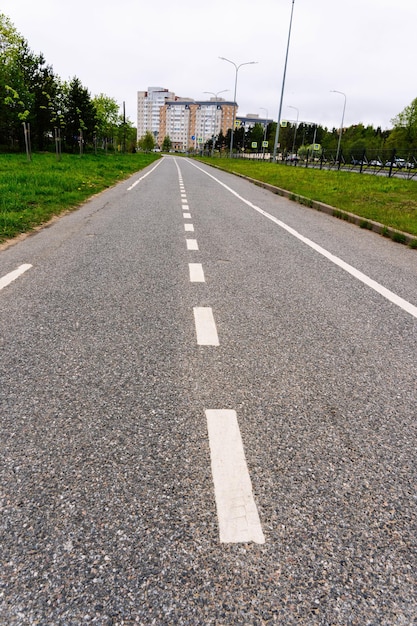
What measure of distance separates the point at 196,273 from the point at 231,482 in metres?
3.93

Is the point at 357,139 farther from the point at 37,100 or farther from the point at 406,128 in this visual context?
the point at 37,100

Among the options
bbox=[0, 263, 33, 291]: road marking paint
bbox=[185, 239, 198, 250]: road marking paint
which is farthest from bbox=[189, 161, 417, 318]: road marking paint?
bbox=[0, 263, 33, 291]: road marking paint

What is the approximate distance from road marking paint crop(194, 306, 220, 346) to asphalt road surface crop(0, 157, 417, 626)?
23 millimetres

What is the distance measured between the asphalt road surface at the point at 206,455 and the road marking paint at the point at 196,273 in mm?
288

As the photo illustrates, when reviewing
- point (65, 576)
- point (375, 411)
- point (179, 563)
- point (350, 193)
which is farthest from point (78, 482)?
point (350, 193)

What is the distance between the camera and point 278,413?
271 centimetres

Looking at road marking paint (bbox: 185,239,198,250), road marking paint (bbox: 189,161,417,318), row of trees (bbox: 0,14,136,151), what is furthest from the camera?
row of trees (bbox: 0,14,136,151)

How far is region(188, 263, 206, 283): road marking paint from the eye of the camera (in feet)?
18.1

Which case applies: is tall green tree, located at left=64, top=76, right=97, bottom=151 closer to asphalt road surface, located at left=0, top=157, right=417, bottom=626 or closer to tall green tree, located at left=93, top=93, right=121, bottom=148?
tall green tree, located at left=93, top=93, right=121, bottom=148

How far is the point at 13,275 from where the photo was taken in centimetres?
549

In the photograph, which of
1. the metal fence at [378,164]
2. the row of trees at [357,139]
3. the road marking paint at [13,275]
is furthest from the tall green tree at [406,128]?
the road marking paint at [13,275]

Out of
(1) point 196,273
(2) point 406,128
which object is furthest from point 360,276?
(2) point 406,128

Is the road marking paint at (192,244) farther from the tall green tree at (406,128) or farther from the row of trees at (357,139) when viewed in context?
the tall green tree at (406,128)

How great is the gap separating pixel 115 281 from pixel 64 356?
6.87ft
